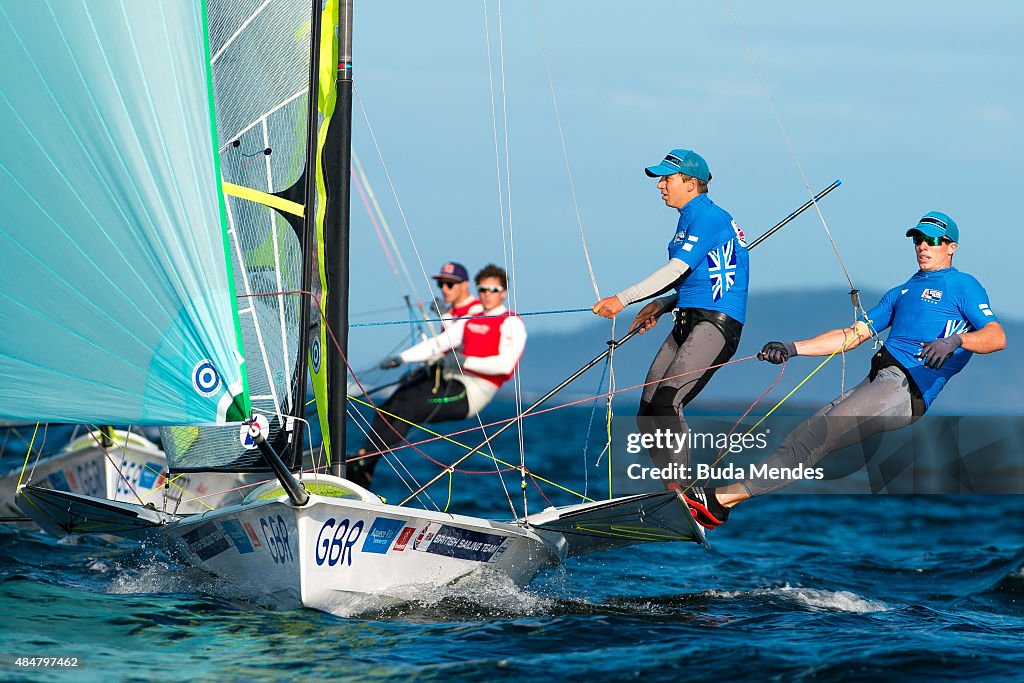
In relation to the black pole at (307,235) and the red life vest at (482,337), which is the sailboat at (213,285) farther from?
the red life vest at (482,337)

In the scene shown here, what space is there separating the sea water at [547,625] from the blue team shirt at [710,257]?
178cm

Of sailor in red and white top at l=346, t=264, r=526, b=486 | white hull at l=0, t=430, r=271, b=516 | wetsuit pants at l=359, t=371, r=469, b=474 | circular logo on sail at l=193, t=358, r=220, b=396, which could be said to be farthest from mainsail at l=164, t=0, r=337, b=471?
white hull at l=0, t=430, r=271, b=516

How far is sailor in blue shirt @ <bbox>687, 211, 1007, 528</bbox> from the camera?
21.3 ft

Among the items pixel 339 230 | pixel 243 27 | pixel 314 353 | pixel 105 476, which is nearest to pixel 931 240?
pixel 339 230

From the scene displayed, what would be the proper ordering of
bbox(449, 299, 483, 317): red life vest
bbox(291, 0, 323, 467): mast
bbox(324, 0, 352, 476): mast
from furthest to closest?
1. bbox(449, 299, 483, 317): red life vest
2. bbox(324, 0, 352, 476): mast
3. bbox(291, 0, 323, 467): mast

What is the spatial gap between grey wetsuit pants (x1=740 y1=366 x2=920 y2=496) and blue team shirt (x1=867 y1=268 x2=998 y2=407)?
4.7 inches

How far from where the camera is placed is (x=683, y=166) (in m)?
7.04

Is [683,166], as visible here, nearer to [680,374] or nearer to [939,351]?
[680,374]

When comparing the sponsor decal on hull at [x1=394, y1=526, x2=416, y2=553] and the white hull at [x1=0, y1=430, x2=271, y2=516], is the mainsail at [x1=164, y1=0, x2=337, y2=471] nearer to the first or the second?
the sponsor decal on hull at [x1=394, y1=526, x2=416, y2=553]

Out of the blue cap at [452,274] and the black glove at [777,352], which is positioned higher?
the blue cap at [452,274]

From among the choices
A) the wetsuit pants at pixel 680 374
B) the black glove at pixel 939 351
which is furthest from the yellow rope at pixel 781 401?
the black glove at pixel 939 351

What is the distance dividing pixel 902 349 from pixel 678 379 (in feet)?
3.94

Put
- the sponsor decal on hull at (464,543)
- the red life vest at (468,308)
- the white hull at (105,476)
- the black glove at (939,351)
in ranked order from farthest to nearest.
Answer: the white hull at (105,476) < the red life vest at (468,308) < the sponsor decal on hull at (464,543) < the black glove at (939,351)

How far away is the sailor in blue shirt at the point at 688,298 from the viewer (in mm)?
6824
